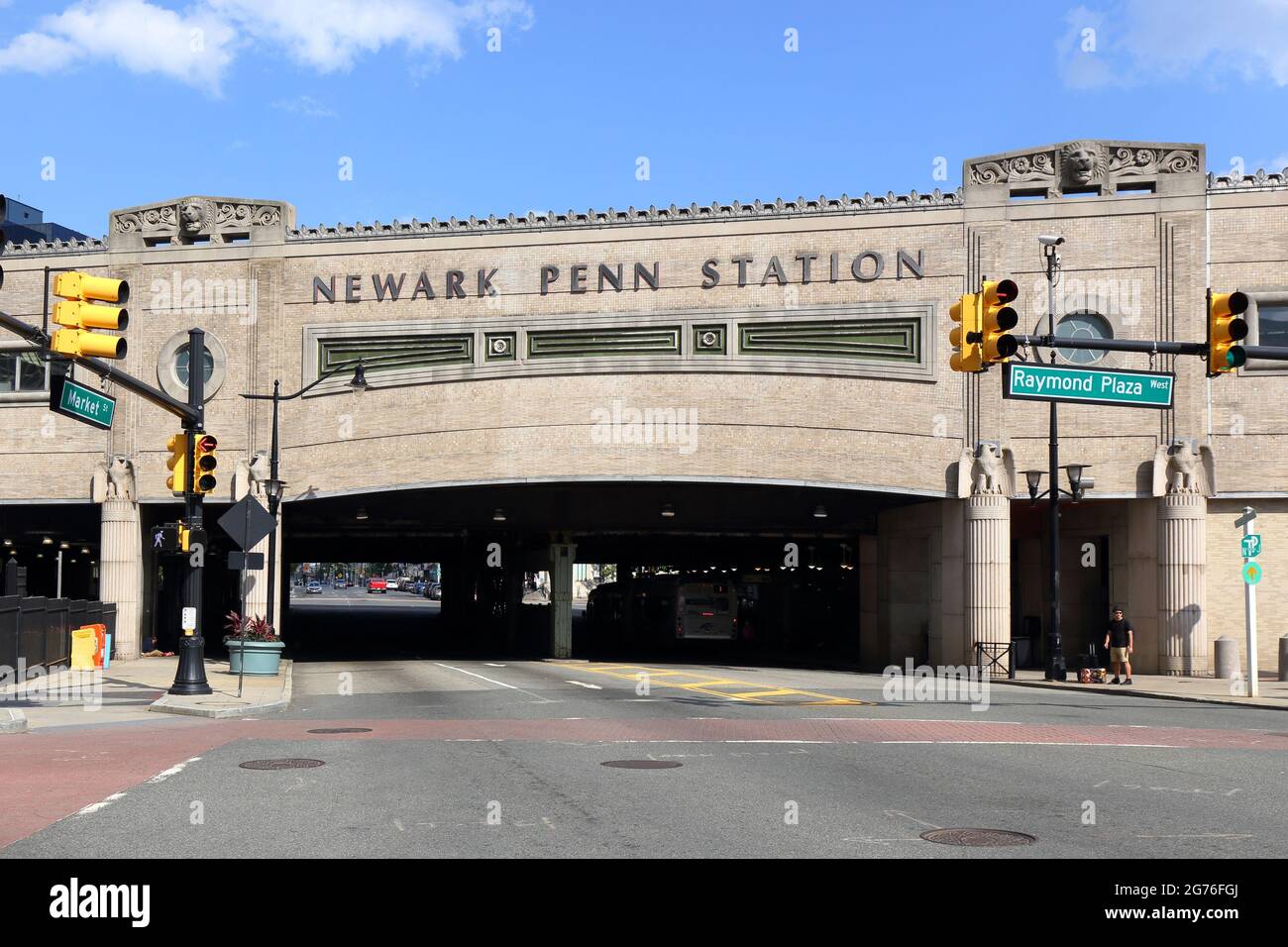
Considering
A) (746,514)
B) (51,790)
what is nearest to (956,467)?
(746,514)

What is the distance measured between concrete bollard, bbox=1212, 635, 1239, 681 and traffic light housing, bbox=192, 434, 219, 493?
24577 mm

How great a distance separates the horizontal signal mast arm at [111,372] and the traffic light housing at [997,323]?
12292 millimetres

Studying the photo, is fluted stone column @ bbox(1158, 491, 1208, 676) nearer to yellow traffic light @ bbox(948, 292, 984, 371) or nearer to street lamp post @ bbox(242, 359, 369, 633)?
yellow traffic light @ bbox(948, 292, 984, 371)

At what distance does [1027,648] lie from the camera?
38.4 metres

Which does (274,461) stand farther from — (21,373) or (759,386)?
(759,386)

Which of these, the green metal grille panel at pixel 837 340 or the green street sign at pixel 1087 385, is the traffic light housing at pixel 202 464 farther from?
the green metal grille panel at pixel 837 340

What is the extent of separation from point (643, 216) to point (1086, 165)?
42.0ft

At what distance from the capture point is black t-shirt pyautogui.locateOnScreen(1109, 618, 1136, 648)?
101 ft

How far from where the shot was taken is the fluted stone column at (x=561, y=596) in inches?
1855

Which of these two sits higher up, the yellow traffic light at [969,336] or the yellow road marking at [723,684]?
the yellow traffic light at [969,336]

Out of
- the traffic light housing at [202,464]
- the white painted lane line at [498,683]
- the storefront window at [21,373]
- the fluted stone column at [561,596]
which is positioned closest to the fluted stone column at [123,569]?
the storefront window at [21,373]

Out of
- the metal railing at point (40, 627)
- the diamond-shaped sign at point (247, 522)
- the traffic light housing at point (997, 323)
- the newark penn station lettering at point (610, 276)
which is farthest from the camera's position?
the newark penn station lettering at point (610, 276)
